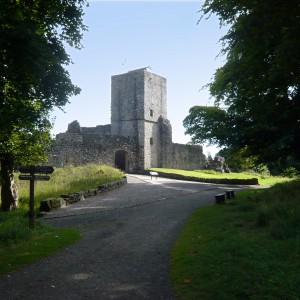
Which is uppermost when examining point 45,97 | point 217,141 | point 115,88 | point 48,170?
point 115,88

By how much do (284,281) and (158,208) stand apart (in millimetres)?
8616

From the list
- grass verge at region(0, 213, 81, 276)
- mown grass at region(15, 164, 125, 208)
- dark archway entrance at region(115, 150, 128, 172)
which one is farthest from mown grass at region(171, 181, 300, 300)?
dark archway entrance at region(115, 150, 128, 172)

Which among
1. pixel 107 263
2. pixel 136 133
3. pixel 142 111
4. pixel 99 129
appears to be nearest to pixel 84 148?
pixel 136 133

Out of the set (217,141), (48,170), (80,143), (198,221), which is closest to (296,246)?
(198,221)

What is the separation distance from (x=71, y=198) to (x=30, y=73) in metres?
7.58

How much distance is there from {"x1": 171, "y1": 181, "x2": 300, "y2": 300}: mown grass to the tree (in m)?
5.54

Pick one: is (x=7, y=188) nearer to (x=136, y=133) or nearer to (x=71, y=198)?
(x=71, y=198)

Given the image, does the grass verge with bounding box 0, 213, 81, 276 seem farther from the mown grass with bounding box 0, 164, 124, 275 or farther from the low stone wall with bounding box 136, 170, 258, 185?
the low stone wall with bounding box 136, 170, 258, 185

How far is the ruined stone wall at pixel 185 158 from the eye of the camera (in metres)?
40.2

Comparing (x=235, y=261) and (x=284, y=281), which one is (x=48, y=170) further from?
(x=284, y=281)

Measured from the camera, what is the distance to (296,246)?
594 centimetres

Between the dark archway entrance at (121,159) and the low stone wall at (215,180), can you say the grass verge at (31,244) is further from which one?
the dark archway entrance at (121,159)

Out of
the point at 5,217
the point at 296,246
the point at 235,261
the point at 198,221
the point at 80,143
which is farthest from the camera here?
the point at 80,143

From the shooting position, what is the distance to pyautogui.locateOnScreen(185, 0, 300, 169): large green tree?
679cm
